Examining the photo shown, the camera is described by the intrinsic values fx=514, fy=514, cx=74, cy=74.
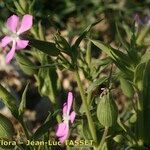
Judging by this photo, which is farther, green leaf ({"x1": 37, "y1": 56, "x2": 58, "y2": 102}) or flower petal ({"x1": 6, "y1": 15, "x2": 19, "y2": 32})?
green leaf ({"x1": 37, "y1": 56, "x2": 58, "y2": 102})

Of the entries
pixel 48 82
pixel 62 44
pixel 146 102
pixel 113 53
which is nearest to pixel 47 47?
pixel 62 44

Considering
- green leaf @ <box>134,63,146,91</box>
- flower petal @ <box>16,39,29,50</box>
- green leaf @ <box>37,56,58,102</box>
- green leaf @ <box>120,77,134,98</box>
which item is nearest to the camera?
flower petal @ <box>16,39,29,50</box>

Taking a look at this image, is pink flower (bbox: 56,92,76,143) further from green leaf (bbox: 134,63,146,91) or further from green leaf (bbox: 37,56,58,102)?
green leaf (bbox: 37,56,58,102)

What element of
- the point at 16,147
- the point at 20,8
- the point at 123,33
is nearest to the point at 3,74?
the point at 123,33

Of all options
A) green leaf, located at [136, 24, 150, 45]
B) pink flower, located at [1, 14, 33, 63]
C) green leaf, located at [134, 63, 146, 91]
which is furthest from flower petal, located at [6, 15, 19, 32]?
green leaf, located at [136, 24, 150, 45]

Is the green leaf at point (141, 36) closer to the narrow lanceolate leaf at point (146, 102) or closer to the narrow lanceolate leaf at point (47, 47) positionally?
the narrow lanceolate leaf at point (146, 102)

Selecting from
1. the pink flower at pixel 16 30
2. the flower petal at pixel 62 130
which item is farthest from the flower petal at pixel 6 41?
the flower petal at pixel 62 130

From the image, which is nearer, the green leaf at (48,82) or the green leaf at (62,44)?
the green leaf at (62,44)
